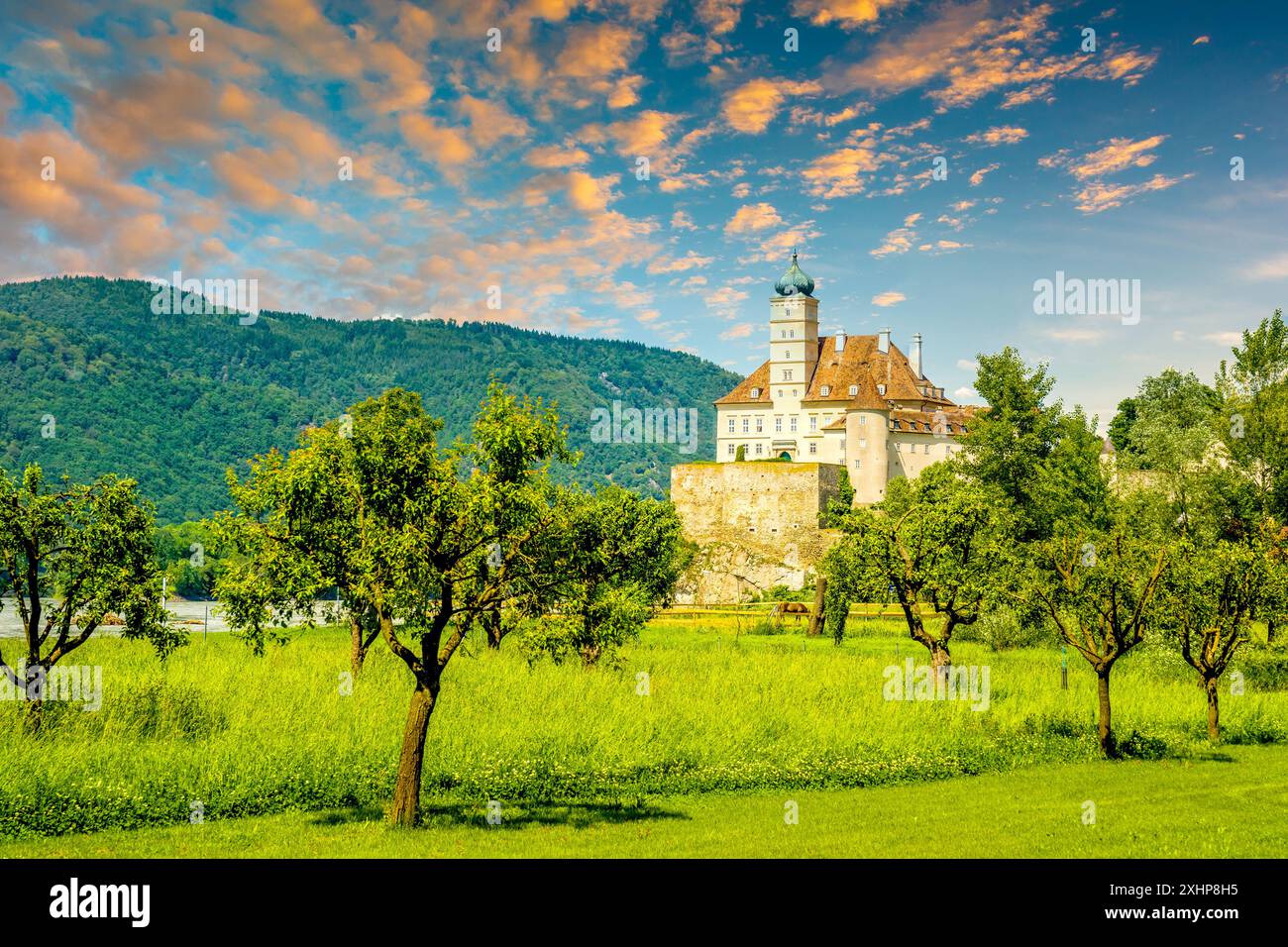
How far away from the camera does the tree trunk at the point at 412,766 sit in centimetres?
1912

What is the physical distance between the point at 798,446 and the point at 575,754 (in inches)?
3397

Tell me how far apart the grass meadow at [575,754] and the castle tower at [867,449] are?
5905 cm

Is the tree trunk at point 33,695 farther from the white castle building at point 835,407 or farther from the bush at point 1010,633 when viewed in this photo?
the white castle building at point 835,407

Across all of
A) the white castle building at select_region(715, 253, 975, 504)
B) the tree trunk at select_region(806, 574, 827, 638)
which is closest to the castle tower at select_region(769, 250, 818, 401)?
the white castle building at select_region(715, 253, 975, 504)

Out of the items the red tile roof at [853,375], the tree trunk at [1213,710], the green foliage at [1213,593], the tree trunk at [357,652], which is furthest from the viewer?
the red tile roof at [853,375]

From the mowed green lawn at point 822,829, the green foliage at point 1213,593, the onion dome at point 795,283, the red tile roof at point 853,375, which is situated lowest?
the mowed green lawn at point 822,829

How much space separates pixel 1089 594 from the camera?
2902 centimetres

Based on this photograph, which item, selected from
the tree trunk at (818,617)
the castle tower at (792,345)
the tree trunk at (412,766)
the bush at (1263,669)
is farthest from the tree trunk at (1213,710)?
the castle tower at (792,345)

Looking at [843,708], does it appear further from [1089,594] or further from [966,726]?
[1089,594]

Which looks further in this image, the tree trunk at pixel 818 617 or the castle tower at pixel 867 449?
the castle tower at pixel 867 449

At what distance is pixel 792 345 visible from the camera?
369 feet

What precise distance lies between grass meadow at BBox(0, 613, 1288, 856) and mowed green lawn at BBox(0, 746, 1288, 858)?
0.12 meters

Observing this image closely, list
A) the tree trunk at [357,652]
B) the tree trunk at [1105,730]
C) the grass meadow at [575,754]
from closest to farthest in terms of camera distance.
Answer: the grass meadow at [575,754] < the tree trunk at [1105,730] < the tree trunk at [357,652]

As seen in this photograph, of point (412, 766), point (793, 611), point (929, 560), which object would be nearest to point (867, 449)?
point (793, 611)
